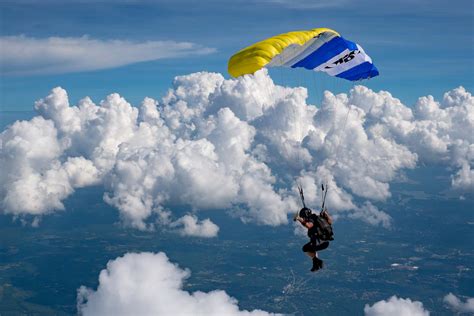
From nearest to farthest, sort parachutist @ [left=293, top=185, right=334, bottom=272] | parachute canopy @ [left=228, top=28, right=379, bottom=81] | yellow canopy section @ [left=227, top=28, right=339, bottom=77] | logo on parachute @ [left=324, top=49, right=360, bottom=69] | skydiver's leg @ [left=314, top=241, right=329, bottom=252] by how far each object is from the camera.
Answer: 1. yellow canopy section @ [left=227, top=28, right=339, bottom=77]
2. parachute canopy @ [left=228, top=28, right=379, bottom=81]
3. parachutist @ [left=293, top=185, right=334, bottom=272]
4. skydiver's leg @ [left=314, top=241, right=329, bottom=252]
5. logo on parachute @ [left=324, top=49, right=360, bottom=69]

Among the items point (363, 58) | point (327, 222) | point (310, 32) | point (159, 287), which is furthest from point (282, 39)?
point (159, 287)

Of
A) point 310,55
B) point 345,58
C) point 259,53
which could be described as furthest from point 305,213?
point 345,58

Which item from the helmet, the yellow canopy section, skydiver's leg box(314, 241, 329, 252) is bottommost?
skydiver's leg box(314, 241, 329, 252)

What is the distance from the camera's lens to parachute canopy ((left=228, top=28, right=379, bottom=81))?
2092 centimetres

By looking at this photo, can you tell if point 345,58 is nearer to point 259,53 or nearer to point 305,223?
point 259,53

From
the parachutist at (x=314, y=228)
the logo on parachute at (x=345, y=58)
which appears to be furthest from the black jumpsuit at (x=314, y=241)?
the logo on parachute at (x=345, y=58)

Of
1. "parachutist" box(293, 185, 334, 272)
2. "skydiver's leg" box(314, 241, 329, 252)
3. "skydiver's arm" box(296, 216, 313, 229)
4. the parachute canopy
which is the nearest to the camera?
the parachute canopy

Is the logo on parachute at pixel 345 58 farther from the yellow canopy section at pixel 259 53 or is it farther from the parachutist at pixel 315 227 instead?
the parachutist at pixel 315 227

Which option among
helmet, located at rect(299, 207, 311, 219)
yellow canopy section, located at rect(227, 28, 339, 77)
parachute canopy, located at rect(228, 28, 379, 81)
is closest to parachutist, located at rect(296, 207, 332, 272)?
helmet, located at rect(299, 207, 311, 219)

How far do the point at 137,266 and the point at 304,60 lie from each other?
513 feet

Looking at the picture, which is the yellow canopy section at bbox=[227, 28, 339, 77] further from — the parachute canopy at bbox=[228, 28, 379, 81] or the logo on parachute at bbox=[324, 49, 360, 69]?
the logo on parachute at bbox=[324, 49, 360, 69]

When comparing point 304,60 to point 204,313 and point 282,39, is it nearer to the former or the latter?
point 282,39

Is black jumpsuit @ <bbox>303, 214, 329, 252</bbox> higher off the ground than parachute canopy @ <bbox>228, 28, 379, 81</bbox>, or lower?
lower

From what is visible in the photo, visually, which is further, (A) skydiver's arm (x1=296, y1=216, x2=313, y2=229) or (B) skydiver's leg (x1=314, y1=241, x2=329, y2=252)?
(B) skydiver's leg (x1=314, y1=241, x2=329, y2=252)
